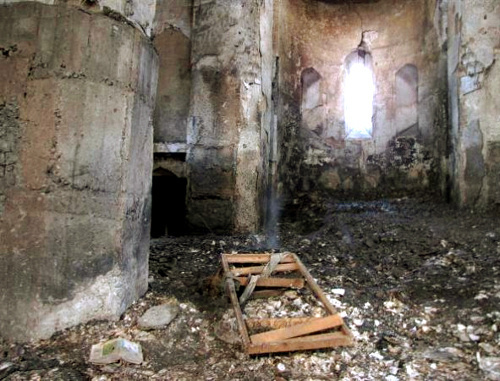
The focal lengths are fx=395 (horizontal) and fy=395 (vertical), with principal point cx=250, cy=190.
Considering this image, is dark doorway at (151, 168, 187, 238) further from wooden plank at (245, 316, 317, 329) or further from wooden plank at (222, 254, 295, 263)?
wooden plank at (245, 316, 317, 329)

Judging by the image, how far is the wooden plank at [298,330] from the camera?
227 centimetres

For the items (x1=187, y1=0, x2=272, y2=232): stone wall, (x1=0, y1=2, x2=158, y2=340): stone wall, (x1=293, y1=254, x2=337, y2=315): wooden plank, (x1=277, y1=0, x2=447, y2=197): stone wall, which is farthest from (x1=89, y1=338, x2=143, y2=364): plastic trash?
→ (x1=277, y1=0, x2=447, y2=197): stone wall

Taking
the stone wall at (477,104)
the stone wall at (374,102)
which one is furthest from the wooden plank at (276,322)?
the stone wall at (374,102)

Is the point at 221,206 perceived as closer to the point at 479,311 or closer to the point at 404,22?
the point at 479,311

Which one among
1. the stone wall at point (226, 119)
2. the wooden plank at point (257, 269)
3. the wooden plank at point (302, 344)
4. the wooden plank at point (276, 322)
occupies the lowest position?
the wooden plank at point (302, 344)

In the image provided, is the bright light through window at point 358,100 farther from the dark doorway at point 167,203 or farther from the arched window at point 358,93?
the dark doorway at point 167,203

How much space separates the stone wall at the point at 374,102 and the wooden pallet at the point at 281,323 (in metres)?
4.30

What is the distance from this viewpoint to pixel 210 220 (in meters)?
5.30

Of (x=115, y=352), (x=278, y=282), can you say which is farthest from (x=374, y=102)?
(x=115, y=352)

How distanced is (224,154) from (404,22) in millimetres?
5194

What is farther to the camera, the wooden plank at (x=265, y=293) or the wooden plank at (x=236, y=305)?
the wooden plank at (x=265, y=293)

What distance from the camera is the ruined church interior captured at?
7.47 ft

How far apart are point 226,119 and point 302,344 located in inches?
146

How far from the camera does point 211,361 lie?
220 centimetres
